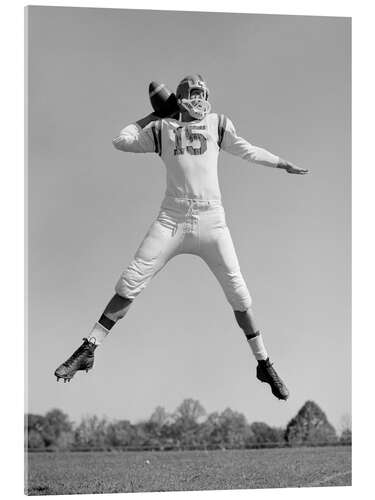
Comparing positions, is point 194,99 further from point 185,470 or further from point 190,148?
point 185,470

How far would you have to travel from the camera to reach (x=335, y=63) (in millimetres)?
Result: 8539

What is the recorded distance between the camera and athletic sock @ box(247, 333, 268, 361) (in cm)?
753

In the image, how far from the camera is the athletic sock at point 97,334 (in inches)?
286

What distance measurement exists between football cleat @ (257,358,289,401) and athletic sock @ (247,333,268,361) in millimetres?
43

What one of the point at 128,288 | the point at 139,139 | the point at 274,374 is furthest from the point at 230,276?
the point at 139,139

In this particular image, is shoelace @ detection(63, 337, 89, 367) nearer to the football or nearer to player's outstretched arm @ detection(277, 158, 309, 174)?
the football

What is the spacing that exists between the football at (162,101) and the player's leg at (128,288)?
78 cm

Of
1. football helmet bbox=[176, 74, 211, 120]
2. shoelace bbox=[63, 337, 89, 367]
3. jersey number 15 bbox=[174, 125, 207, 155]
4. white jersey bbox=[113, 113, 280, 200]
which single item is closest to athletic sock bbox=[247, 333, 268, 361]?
white jersey bbox=[113, 113, 280, 200]

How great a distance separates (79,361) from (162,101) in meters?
1.86

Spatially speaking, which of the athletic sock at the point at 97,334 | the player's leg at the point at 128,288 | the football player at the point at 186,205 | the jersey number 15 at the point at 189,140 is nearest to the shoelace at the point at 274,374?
the football player at the point at 186,205

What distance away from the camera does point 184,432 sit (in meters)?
8.79

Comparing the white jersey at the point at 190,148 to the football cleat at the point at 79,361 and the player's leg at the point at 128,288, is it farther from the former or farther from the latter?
the football cleat at the point at 79,361
